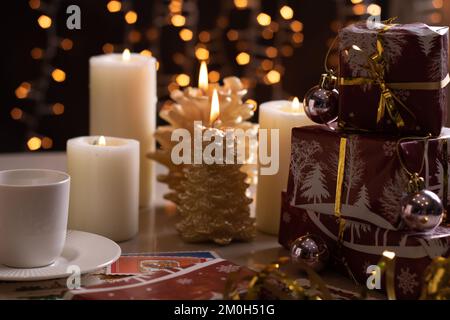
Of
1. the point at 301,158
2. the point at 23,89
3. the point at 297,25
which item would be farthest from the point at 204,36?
the point at 301,158

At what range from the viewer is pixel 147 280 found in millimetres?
805

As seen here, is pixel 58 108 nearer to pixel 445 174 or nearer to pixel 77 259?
pixel 77 259

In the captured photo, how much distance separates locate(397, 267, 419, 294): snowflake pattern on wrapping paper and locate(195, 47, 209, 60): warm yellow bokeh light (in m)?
1.40

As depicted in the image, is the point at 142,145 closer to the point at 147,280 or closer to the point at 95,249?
the point at 95,249

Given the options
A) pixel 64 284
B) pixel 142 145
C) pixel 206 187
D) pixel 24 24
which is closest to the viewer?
pixel 64 284

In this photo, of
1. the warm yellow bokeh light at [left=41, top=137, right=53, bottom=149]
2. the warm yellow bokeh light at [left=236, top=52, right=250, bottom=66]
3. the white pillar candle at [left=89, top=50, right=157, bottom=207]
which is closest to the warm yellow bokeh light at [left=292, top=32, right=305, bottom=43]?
the warm yellow bokeh light at [left=236, top=52, right=250, bottom=66]

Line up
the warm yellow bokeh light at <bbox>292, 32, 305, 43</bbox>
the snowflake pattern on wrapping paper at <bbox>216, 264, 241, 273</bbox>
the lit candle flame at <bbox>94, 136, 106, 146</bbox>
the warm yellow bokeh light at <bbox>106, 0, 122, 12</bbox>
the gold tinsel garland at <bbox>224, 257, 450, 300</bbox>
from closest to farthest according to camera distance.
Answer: the gold tinsel garland at <bbox>224, 257, 450, 300</bbox>
the snowflake pattern on wrapping paper at <bbox>216, 264, 241, 273</bbox>
the lit candle flame at <bbox>94, 136, 106, 146</bbox>
the warm yellow bokeh light at <bbox>106, 0, 122, 12</bbox>
the warm yellow bokeh light at <bbox>292, 32, 305, 43</bbox>

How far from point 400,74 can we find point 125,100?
16.9 inches

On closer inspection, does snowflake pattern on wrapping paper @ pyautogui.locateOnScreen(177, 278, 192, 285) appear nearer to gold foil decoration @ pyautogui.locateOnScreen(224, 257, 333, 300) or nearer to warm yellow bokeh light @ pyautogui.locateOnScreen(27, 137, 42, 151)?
gold foil decoration @ pyautogui.locateOnScreen(224, 257, 333, 300)

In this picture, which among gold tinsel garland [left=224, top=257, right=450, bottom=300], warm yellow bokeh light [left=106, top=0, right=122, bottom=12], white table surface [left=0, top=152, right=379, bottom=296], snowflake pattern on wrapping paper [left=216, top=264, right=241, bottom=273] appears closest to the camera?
gold tinsel garland [left=224, top=257, right=450, bottom=300]

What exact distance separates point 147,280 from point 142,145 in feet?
1.37

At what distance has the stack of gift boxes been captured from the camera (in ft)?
2.86

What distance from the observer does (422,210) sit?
0.82m
